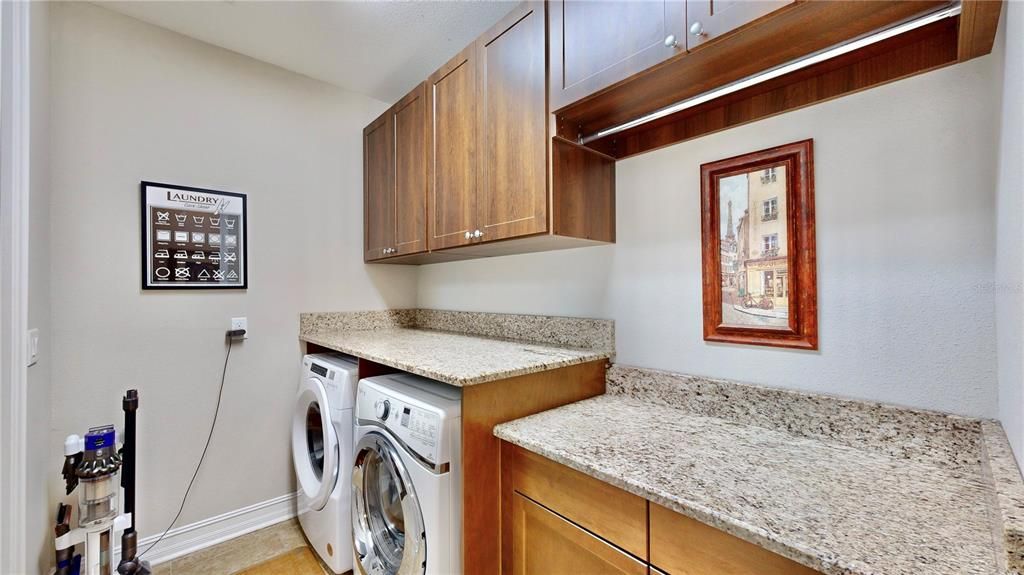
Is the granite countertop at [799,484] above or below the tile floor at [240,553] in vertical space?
above

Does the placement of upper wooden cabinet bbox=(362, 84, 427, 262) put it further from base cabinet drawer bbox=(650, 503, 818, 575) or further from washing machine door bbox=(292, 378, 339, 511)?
base cabinet drawer bbox=(650, 503, 818, 575)

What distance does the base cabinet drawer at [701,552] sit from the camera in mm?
740

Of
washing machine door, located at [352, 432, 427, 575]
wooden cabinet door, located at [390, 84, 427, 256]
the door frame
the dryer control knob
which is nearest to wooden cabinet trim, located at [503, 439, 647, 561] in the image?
washing machine door, located at [352, 432, 427, 575]

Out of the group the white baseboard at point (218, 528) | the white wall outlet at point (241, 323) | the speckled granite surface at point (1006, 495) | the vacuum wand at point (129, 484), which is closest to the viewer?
the speckled granite surface at point (1006, 495)

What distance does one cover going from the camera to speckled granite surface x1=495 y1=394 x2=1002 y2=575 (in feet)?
2.16

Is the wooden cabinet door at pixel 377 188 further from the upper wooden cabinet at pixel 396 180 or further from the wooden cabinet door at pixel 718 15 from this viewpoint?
the wooden cabinet door at pixel 718 15

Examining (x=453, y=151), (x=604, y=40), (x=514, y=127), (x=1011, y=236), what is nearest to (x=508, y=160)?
(x=514, y=127)

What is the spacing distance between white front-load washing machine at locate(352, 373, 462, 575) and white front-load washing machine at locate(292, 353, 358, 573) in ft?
0.31

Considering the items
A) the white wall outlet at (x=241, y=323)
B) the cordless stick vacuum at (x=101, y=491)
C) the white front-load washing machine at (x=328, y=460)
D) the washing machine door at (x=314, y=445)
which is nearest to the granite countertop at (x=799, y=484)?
the white front-load washing machine at (x=328, y=460)

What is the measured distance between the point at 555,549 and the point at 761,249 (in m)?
1.08

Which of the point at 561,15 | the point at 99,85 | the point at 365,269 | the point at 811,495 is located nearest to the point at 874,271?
the point at 811,495

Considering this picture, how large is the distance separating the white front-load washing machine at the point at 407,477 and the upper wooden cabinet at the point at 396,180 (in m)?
0.85

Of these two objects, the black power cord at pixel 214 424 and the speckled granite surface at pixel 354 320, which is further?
the speckled granite surface at pixel 354 320

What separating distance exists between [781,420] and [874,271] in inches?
19.0
